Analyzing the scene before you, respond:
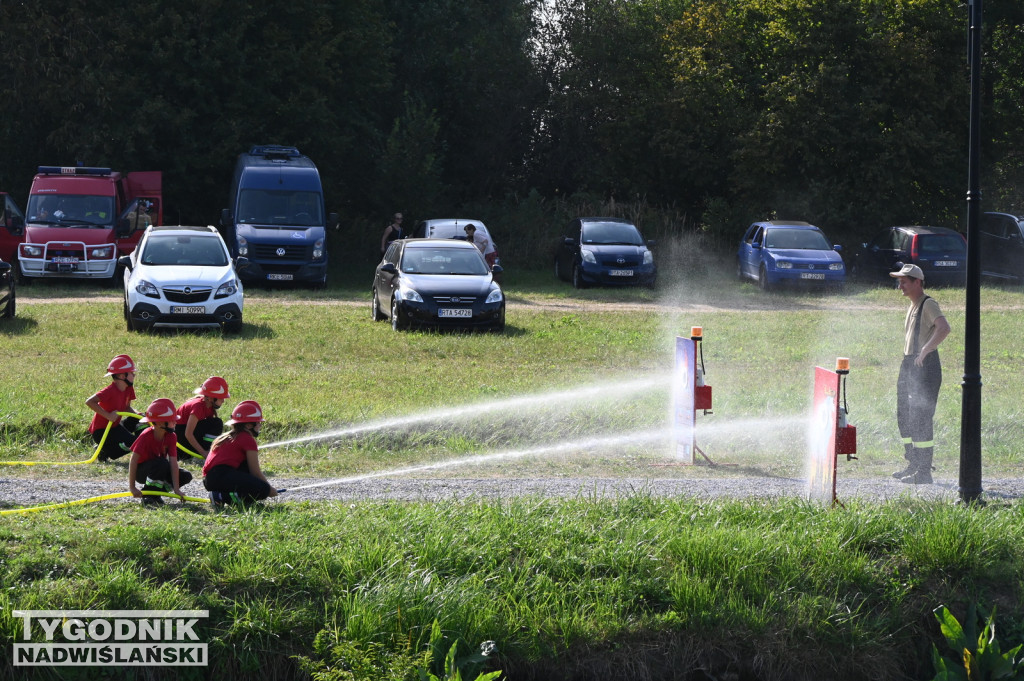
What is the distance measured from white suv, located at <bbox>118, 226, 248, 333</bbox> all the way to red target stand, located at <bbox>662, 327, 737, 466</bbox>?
964cm

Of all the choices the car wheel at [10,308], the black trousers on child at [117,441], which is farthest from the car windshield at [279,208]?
the black trousers on child at [117,441]

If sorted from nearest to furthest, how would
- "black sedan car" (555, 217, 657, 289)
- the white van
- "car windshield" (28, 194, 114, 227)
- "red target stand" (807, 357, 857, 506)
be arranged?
"red target stand" (807, 357, 857, 506)
"car windshield" (28, 194, 114, 227)
the white van
"black sedan car" (555, 217, 657, 289)

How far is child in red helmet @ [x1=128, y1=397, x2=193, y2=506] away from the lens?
8.98 meters

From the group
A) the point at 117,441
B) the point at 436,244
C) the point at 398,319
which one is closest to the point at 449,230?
the point at 436,244

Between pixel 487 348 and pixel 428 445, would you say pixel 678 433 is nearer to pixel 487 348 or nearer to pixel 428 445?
pixel 428 445

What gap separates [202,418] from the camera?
10453mm

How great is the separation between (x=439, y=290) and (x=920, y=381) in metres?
10.6

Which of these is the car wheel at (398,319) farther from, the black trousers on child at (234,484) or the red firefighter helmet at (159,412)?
the black trousers on child at (234,484)

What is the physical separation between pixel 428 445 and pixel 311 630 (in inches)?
185

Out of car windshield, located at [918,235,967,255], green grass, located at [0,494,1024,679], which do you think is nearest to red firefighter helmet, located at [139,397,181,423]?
green grass, located at [0,494,1024,679]

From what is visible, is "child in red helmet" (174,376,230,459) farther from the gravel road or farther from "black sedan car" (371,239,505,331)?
"black sedan car" (371,239,505,331)

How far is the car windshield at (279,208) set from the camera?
92.8 ft

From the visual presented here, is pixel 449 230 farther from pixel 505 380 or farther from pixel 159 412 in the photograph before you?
pixel 159 412

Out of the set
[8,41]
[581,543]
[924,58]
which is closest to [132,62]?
[8,41]
